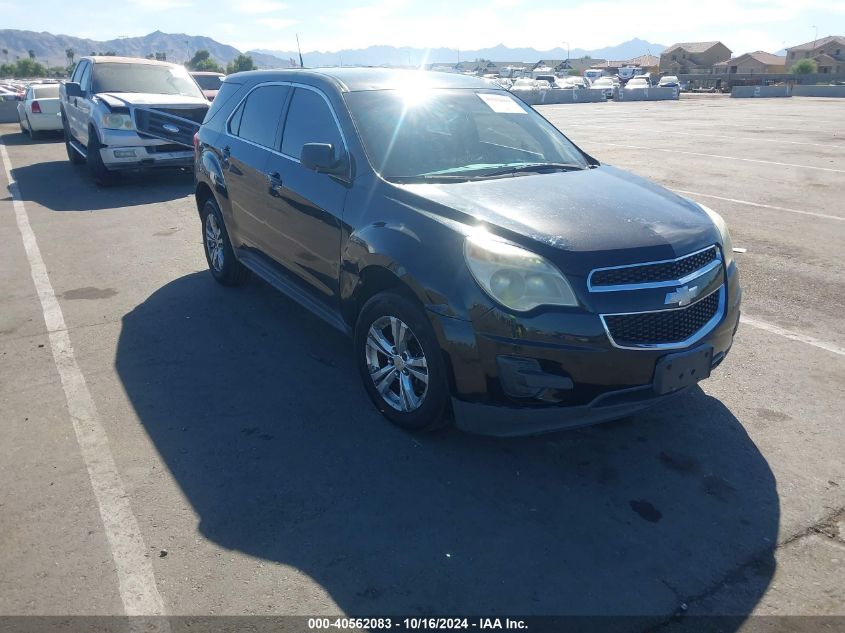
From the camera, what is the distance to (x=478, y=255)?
3.37 m

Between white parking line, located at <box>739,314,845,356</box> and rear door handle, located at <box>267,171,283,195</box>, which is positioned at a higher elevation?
rear door handle, located at <box>267,171,283,195</box>

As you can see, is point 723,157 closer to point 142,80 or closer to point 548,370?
point 142,80

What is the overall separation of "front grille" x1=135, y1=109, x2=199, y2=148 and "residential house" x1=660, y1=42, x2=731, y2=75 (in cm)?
11618

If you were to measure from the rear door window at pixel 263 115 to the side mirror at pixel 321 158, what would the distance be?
1.03 m

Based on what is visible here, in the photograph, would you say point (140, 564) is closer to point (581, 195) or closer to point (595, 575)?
point (595, 575)

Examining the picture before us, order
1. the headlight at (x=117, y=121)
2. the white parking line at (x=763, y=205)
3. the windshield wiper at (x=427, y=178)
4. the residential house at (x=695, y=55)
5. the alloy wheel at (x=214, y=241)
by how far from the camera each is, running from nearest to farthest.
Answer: the windshield wiper at (x=427, y=178) < the alloy wheel at (x=214, y=241) < the white parking line at (x=763, y=205) < the headlight at (x=117, y=121) < the residential house at (x=695, y=55)

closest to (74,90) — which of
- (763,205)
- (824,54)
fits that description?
(763,205)

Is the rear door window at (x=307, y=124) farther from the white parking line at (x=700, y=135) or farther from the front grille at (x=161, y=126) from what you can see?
the white parking line at (x=700, y=135)

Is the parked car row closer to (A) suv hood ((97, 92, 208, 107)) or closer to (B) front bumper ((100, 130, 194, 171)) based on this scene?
(B) front bumper ((100, 130, 194, 171))

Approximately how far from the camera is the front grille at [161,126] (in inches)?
435

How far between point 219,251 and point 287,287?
1671mm

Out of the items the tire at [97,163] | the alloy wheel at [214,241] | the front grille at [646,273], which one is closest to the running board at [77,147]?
the tire at [97,163]

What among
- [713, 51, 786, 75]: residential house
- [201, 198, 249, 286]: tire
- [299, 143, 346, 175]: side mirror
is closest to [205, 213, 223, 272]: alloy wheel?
[201, 198, 249, 286]: tire

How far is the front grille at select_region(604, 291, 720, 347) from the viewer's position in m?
3.22
